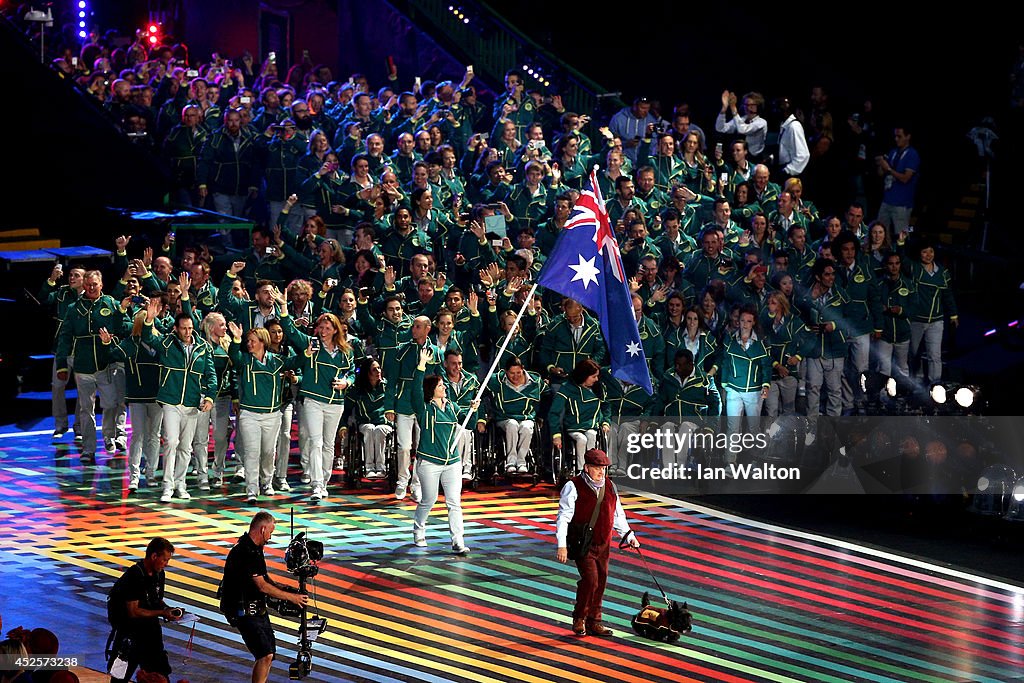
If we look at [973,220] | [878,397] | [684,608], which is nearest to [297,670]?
[684,608]

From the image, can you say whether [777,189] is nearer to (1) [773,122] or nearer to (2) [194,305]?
(1) [773,122]

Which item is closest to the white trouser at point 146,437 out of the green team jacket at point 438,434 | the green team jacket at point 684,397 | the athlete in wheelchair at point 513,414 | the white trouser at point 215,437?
the white trouser at point 215,437

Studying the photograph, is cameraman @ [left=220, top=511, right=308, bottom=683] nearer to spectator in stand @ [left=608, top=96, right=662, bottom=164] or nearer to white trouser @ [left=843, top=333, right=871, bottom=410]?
white trouser @ [left=843, top=333, right=871, bottom=410]

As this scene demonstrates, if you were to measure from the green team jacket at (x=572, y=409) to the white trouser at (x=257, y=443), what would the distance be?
3.34 metres

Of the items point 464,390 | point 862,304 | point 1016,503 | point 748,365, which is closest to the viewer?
point 464,390

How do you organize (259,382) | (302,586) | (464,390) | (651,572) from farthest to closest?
(259,382)
(464,390)
(651,572)
(302,586)

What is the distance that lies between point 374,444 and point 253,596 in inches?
325

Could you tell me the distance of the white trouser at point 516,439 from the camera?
71.9 ft

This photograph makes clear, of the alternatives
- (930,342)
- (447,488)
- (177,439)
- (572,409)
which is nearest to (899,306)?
(930,342)

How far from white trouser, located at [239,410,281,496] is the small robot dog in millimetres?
6154

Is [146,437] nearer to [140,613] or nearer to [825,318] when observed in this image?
[140,613]

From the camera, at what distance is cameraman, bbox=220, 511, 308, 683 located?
1352 cm

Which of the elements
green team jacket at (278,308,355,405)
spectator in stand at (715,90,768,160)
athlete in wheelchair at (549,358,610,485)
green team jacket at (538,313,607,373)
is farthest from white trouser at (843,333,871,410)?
green team jacket at (278,308,355,405)

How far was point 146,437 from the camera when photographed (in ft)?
70.0
